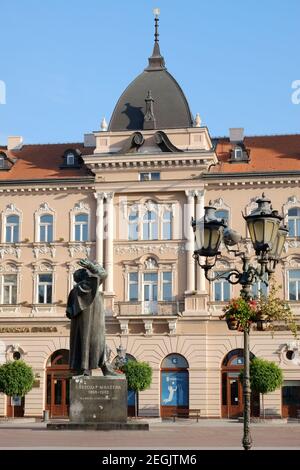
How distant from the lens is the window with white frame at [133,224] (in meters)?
52.2

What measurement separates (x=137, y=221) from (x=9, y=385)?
11293 mm

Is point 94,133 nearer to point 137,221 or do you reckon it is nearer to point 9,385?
point 137,221

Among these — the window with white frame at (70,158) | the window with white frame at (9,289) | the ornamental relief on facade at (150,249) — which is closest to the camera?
the ornamental relief on facade at (150,249)

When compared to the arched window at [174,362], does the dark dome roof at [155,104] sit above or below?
above

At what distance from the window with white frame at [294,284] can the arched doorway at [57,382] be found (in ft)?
41.0

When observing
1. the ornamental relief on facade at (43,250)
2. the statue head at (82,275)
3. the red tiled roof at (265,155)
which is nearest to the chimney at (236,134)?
the red tiled roof at (265,155)

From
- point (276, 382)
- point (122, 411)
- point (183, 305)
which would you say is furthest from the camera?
point (183, 305)

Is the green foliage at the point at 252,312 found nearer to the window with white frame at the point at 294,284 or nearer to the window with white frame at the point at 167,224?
the window with white frame at the point at 294,284

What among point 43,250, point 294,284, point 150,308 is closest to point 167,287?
point 150,308

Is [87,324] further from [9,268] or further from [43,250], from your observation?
[9,268]

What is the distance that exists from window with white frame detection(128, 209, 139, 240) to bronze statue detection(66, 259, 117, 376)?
27377 mm

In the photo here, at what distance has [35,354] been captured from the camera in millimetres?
51750

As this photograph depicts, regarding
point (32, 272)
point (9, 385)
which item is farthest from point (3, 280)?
point (9, 385)
